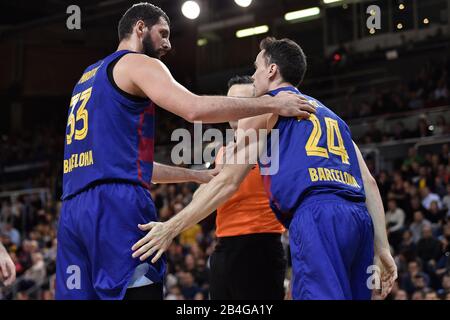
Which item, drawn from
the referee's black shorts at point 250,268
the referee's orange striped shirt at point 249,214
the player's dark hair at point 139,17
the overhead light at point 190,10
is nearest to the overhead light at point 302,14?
the overhead light at point 190,10

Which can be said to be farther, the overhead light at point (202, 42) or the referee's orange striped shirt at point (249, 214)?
the overhead light at point (202, 42)

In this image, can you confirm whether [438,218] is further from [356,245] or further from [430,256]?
[356,245]

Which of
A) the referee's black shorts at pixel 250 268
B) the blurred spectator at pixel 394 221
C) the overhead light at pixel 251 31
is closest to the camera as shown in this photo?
the referee's black shorts at pixel 250 268

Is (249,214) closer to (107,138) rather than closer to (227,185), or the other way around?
(227,185)

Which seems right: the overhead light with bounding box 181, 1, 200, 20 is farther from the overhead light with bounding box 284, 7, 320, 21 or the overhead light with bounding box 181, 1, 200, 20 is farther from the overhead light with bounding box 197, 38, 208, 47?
the overhead light with bounding box 197, 38, 208, 47

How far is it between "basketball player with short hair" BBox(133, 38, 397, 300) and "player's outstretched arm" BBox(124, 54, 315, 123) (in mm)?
144

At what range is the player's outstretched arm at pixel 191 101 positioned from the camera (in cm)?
384

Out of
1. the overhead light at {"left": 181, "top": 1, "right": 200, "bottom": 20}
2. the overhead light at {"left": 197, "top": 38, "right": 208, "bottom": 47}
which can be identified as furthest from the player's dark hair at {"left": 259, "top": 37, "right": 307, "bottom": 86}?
the overhead light at {"left": 197, "top": 38, "right": 208, "bottom": 47}

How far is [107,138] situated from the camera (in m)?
3.96

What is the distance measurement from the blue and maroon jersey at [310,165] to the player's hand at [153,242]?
70 centimetres

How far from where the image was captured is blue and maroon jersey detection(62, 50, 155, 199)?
12.9 feet

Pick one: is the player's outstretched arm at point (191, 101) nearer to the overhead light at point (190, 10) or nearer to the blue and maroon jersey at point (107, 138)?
the blue and maroon jersey at point (107, 138)

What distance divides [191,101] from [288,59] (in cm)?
88

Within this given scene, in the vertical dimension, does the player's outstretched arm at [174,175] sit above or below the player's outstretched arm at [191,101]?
below
